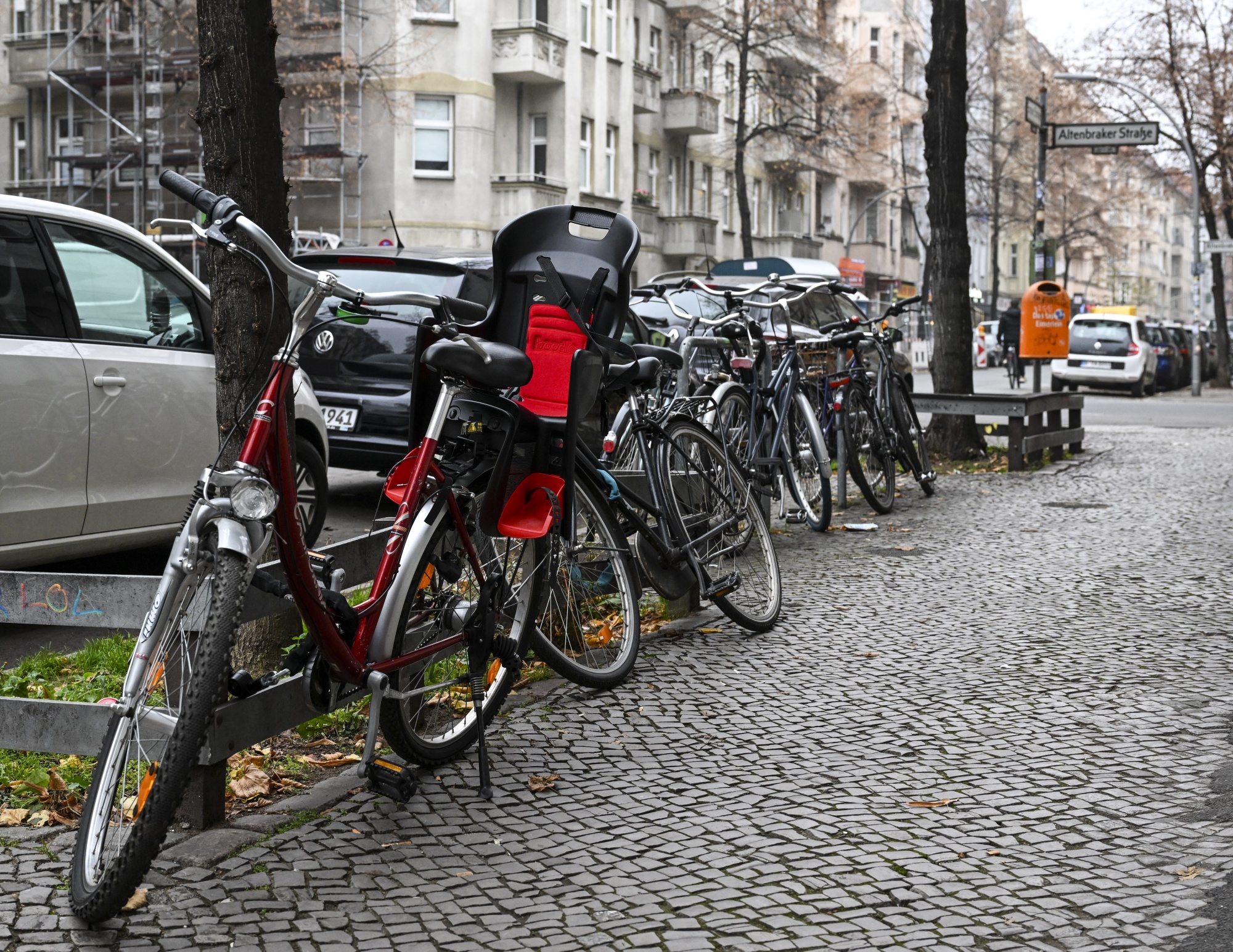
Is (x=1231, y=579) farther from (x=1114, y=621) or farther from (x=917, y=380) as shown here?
(x=917, y=380)

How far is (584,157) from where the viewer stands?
4278 centimetres

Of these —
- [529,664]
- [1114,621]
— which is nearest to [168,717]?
[529,664]

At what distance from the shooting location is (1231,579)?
8.05 metres

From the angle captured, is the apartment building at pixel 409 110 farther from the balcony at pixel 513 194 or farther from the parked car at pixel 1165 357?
the parked car at pixel 1165 357

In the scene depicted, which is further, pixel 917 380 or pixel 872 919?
pixel 917 380

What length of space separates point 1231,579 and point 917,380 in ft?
114

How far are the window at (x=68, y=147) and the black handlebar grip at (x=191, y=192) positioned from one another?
1551 inches

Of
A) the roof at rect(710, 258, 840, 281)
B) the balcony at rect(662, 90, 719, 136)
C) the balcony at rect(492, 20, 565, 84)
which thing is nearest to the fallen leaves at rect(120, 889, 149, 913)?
the roof at rect(710, 258, 840, 281)

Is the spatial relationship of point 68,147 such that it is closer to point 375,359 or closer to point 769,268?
point 769,268

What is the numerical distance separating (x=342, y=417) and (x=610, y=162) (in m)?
35.8

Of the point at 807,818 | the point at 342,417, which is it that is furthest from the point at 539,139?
the point at 807,818

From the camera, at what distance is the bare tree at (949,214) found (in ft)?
47.9

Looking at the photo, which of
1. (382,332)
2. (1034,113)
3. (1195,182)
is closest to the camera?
(382,332)

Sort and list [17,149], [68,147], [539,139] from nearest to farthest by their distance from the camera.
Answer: [68,147] < [539,139] < [17,149]
